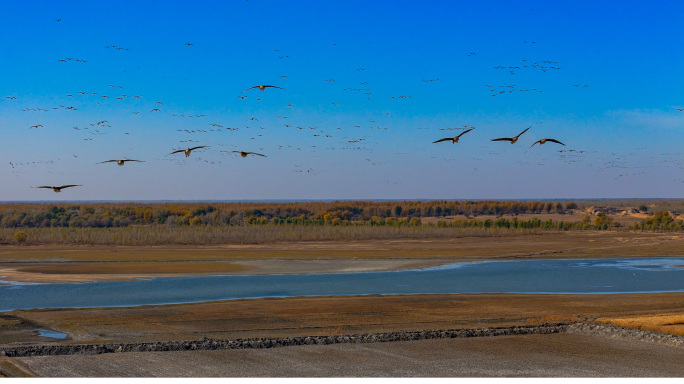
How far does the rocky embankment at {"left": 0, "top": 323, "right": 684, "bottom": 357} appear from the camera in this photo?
25.4 metres

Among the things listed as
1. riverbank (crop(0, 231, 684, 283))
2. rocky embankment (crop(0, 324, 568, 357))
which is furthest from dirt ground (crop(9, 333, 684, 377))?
riverbank (crop(0, 231, 684, 283))

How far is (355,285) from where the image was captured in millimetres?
48188

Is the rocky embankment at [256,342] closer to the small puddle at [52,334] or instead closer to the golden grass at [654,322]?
the golden grass at [654,322]

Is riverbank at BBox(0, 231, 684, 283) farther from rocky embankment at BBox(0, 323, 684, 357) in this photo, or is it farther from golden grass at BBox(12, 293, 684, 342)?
rocky embankment at BBox(0, 323, 684, 357)

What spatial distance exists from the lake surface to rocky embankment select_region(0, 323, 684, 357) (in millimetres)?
13679

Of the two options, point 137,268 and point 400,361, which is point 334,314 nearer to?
point 400,361

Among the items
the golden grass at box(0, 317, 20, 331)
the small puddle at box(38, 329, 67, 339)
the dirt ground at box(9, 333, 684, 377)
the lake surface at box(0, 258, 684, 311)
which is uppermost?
the lake surface at box(0, 258, 684, 311)

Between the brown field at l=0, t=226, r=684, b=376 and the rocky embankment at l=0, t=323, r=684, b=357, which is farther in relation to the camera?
the brown field at l=0, t=226, r=684, b=376

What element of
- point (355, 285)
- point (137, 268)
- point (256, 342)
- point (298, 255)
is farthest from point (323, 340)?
point (298, 255)

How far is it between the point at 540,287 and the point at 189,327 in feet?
78.2

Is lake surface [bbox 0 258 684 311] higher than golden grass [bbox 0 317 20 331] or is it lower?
higher

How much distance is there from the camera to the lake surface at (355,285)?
4228cm

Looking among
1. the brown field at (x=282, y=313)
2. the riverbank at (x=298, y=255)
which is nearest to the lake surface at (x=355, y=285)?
the brown field at (x=282, y=313)

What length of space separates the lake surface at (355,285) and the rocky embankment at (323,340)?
13.7 meters
